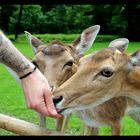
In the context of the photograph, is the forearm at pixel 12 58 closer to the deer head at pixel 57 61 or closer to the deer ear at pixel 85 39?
the deer head at pixel 57 61

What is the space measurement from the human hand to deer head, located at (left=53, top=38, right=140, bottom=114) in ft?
3.43

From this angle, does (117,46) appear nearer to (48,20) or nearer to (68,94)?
(68,94)

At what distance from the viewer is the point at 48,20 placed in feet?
116

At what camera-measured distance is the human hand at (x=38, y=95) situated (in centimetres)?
246

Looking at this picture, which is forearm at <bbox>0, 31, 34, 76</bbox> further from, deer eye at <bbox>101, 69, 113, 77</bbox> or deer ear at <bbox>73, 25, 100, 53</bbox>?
deer ear at <bbox>73, 25, 100, 53</bbox>

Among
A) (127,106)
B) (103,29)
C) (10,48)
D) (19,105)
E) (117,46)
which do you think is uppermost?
(10,48)

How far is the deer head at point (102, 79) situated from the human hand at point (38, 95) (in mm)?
1044

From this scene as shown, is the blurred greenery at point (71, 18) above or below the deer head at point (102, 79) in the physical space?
below

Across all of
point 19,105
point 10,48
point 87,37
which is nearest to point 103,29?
point 19,105

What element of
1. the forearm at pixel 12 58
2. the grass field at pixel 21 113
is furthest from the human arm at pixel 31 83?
the grass field at pixel 21 113

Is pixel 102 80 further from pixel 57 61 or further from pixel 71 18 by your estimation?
pixel 71 18

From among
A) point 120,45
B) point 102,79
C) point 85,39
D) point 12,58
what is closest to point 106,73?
point 102,79

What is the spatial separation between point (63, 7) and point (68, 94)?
34.1 meters

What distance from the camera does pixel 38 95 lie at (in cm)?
246
